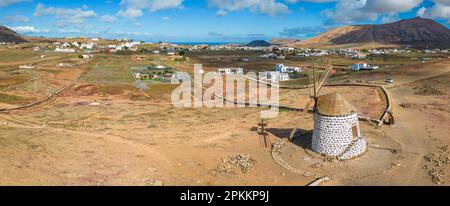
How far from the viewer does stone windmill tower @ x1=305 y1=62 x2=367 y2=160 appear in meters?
25.9

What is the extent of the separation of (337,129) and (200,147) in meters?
11.2

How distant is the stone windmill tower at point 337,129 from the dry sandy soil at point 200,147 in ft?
2.89

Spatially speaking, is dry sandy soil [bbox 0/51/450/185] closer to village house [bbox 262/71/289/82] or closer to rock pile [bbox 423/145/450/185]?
rock pile [bbox 423/145/450/185]

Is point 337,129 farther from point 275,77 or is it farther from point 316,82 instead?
point 275,77

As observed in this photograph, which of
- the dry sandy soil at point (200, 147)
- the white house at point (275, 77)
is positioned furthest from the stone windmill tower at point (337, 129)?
the white house at point (275, 77)

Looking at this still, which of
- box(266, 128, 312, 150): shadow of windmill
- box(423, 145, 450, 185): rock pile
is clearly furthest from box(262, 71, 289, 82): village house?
box(423, 145, 450, 185): rock pile

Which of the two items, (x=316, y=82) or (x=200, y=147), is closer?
(x=316, y=82)

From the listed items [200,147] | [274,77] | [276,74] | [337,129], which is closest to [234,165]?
[200,147]

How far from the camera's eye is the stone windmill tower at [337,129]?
1019 inches

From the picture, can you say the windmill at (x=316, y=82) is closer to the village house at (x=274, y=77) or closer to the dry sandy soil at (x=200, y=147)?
the dry sandy soil at (x=200, y=147)

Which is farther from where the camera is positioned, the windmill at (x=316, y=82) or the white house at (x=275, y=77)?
the white house at (x=275, y=77)

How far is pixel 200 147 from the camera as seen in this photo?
30203mm
